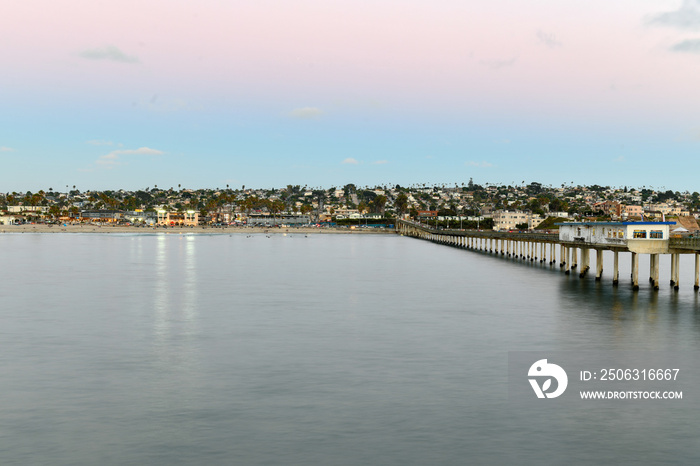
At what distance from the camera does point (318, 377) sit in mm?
33719

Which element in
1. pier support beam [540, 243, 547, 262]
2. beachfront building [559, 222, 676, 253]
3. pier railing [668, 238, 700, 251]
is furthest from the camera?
pier support beam [540, 243, 547, 262]

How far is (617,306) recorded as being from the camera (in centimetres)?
6156

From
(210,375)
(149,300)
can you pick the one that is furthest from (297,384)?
(149,300)

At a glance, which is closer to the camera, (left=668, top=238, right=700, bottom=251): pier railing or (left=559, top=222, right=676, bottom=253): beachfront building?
(left=668, top=238, right=700, bottom=251): pier railing

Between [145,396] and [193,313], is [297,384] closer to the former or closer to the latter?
[145,396]

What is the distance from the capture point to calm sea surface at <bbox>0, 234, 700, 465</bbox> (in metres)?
23.8
